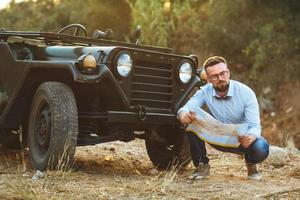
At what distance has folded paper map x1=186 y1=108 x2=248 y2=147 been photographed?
5.22 m

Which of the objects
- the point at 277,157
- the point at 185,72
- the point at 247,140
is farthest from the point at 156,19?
the point at 247,140

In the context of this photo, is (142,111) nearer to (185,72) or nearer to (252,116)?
(185,72)

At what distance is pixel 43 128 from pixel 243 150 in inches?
66.8

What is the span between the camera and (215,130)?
5.34 m

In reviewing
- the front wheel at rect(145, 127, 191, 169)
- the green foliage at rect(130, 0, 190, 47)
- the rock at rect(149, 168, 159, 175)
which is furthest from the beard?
the green foliage at rect(130, 0, 190, 47)

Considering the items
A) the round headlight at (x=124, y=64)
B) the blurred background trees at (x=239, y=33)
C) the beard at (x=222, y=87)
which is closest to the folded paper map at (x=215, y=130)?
the beard at (x=222, y=87)

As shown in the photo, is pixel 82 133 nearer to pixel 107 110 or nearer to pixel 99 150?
pixel 107 110

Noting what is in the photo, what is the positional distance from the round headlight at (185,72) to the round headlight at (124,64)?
0.61 m

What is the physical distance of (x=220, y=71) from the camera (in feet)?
17.3

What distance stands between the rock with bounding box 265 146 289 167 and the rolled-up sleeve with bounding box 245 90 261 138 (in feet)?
5.50

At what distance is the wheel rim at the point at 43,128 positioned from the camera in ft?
17.8

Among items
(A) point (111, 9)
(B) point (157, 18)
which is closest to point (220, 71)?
(B) point (157, 18)

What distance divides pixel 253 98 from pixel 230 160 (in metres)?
2.11

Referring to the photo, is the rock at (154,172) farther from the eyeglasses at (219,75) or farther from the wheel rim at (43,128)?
the eyeglasses at (219,75)
